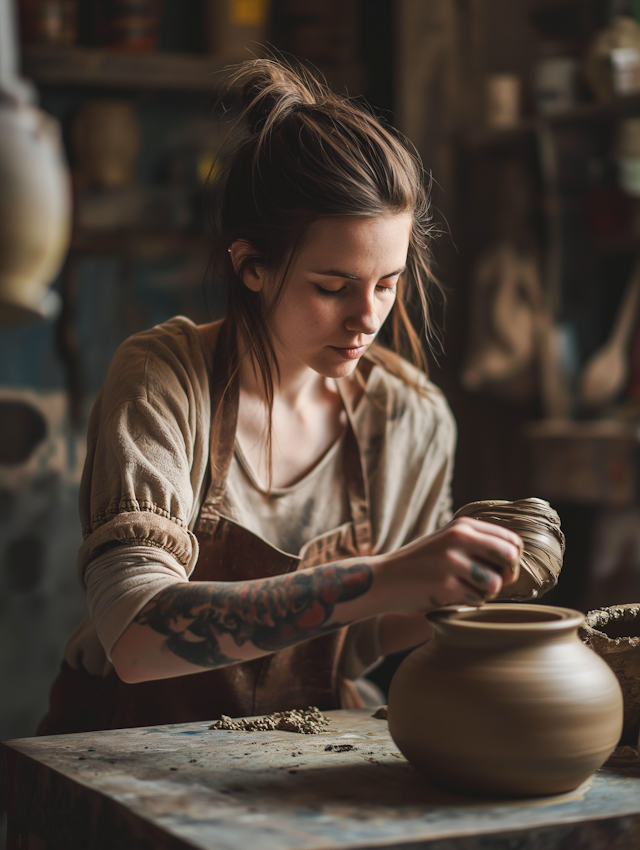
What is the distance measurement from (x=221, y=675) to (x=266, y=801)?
1.91 ft

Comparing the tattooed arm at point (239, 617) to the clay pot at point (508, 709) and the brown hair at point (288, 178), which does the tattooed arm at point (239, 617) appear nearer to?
the clay pot at point (508, 709)

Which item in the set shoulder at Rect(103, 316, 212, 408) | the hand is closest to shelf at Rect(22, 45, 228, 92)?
shoulder at Rect(103, 316, 212, 408)

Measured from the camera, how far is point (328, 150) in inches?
59.8

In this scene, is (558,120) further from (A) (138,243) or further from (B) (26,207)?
(B) (26,207)

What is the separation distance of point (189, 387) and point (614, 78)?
2.01 meters

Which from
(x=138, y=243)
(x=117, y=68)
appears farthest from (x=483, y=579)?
(x=117, y=68)

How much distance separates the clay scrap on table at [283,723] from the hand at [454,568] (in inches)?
13.0

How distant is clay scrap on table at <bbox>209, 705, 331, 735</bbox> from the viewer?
1.47 meters

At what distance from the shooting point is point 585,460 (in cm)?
300

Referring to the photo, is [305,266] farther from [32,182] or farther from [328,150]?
[32,182]

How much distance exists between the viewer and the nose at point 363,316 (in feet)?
5.02

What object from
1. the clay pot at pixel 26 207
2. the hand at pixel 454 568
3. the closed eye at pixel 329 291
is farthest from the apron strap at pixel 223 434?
the clay pot at pixel 26 207

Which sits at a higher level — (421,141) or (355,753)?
(421,141)

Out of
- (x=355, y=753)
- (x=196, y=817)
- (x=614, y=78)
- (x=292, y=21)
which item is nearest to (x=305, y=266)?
(x=355, y=753)
